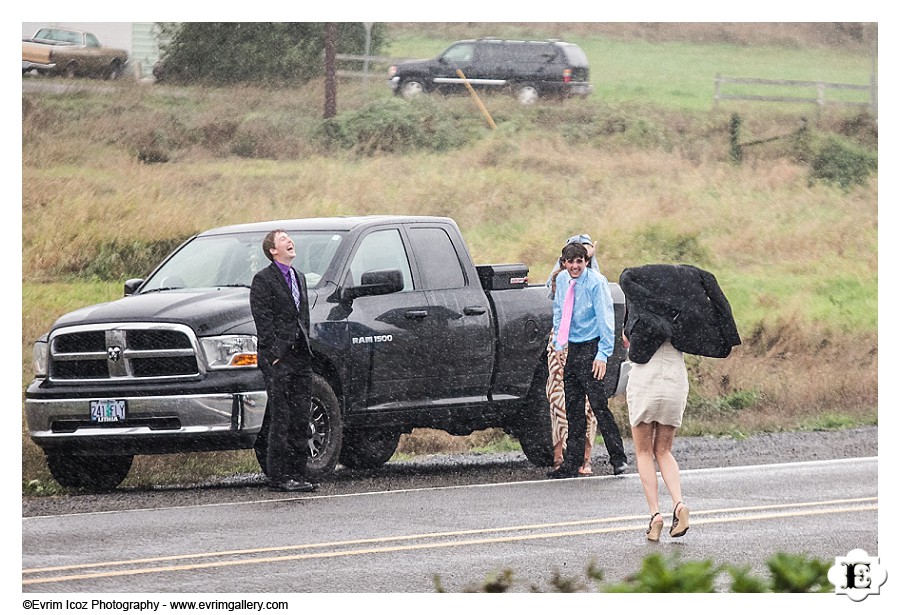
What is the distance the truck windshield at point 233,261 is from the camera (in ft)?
42.4

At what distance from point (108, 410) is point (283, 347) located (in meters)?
1.33

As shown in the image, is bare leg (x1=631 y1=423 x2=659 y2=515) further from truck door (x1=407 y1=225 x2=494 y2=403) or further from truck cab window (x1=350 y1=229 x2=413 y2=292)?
truck cab window (x1=350 y1=229 x2=413 y2=292)

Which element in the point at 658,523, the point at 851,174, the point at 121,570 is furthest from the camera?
the point at 851,174

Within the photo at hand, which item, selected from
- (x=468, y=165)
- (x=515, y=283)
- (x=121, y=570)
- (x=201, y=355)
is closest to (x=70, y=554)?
(x=121, y=570)

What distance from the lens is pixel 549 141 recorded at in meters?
24.7

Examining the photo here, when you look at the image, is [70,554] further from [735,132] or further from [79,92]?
[735,132]

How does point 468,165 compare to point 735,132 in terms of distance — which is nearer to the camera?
point 468,165

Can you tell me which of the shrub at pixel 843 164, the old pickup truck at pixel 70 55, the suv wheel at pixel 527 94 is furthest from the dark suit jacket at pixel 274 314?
the shrub at pixel 843 164

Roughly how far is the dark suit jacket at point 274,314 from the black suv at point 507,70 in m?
9.64

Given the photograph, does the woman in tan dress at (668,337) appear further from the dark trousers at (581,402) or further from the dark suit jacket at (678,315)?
the dark trousers at (581,402)

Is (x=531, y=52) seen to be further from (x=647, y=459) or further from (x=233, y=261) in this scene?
(x=647, y=459)
